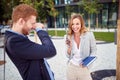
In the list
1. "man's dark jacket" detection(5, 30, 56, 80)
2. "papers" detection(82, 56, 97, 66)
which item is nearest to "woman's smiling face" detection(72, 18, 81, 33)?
"papers" detection(82, 56, 97, 66)

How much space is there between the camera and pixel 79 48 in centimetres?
441

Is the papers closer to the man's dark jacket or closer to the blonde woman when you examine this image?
the blonde woman

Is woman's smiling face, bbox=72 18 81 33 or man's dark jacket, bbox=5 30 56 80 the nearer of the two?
man's dark jacket, bbox=5 30 56 80

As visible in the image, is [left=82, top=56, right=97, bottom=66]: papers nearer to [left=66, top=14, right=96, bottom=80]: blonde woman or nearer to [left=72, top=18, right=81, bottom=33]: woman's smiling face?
[left=66, top=14, right=96, bottom=80]: blonde woman

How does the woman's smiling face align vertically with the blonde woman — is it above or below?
above

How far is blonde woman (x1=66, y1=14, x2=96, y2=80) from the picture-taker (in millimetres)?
4391

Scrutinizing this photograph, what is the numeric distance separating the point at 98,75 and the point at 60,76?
1.15m

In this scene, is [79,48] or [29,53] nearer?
[29,53]

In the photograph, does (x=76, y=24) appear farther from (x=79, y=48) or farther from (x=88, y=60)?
(x=88, y=60)

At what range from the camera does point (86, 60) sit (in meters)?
4.33

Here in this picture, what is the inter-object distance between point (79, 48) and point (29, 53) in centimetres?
194

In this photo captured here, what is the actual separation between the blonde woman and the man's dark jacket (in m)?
1.73

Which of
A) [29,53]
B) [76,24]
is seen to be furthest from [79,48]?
[29,53]

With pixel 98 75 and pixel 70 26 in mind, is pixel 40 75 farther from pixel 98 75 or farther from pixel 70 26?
pixel 98 75
